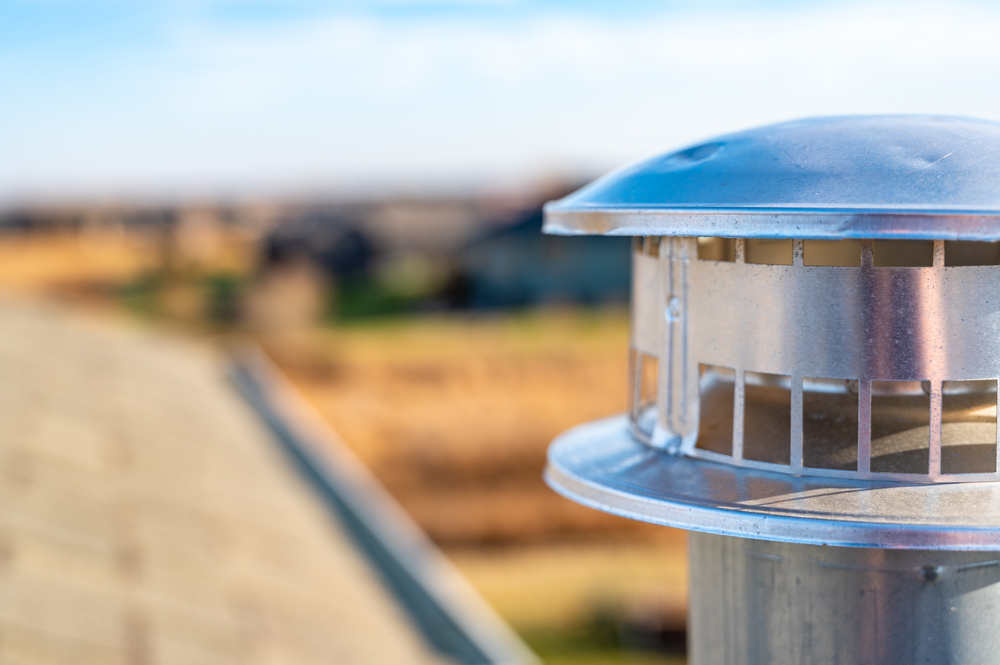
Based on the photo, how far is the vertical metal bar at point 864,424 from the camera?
69.8 inches

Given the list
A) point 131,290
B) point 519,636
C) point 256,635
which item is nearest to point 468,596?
point 256,635

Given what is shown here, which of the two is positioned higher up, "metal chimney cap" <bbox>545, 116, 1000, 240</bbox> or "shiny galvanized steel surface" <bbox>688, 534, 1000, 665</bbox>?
"metal chimney cap" <bbox>545, 116, 1000, 240</bbox>

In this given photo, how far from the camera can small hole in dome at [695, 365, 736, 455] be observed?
80.6 inches

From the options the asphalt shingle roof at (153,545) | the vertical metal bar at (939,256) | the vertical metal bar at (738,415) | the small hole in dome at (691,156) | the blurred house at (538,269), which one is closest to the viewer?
the vertical metal bar at (939,256)

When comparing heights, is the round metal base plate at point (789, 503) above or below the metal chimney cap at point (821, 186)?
below

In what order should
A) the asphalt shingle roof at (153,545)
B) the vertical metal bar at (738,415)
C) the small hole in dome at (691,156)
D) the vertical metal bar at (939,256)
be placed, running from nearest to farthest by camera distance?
the vertical metal bar at (939,256)
the vertical metal bar at (738,415)
the small hole in dome at (691,156)
the asphalt shingle roof at (153,545)

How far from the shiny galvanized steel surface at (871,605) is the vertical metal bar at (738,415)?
0.19 metres

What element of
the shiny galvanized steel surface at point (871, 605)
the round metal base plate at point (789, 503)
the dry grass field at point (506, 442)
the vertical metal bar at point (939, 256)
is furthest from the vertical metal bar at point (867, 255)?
the dry grass field at point (506, 442)

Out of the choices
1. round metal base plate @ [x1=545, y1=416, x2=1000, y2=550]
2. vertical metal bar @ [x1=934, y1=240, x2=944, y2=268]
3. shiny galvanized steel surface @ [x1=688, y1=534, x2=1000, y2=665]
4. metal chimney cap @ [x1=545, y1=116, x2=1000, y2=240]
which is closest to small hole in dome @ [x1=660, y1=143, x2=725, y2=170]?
metal chimney cap @ [x1=545, y1=116, x2=1000, y2=240]

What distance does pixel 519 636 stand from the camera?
17.6 meters

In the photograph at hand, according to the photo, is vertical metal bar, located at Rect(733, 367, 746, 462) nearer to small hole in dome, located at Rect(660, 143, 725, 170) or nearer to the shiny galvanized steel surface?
the shiny galvanized steel surface

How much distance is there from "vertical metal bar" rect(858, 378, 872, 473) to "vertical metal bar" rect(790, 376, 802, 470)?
12cm

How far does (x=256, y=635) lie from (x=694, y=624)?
15.3 ft

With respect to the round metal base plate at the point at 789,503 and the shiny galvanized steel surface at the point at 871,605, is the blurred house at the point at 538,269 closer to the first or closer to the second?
the round metal base plate at the point at 789,503
